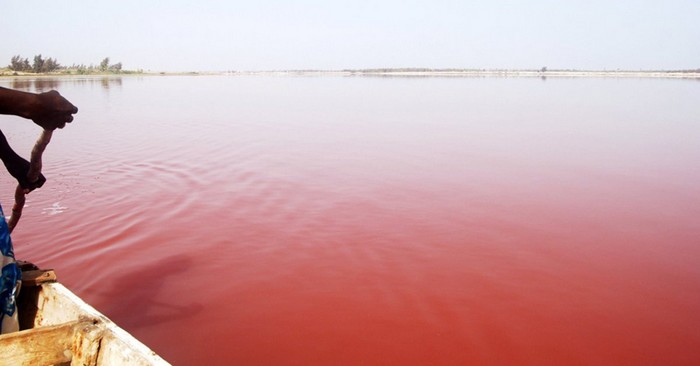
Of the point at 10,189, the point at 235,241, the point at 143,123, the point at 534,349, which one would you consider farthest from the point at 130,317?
the point at 143,123

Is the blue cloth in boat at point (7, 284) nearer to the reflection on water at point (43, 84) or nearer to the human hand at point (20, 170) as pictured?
the human hand at point (20, 170)

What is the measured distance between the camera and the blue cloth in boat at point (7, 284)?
247cm

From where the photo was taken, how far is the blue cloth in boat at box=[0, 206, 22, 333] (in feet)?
8.10

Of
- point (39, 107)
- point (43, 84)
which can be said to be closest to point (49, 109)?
point (39, 107)

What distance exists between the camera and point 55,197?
A: 23.0 ft

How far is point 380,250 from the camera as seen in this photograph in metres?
5.23

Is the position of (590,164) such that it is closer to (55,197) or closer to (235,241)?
(235,241)

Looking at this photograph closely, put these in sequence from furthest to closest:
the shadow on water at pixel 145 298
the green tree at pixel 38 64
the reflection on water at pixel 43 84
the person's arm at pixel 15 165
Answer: the green tree at pixel 38 64 → the reflection on water at pixel 43 84 → the shadow on water at pixel 145 298 → the person's arm at pixel 15 165

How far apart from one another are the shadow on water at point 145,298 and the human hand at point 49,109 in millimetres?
2022

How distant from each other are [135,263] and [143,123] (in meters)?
11.8

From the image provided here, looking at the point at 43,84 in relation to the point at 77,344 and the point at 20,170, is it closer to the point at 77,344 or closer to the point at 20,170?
the point at 20,170

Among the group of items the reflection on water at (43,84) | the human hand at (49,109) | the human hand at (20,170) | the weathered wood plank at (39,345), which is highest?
the reflection on water at (43,84)

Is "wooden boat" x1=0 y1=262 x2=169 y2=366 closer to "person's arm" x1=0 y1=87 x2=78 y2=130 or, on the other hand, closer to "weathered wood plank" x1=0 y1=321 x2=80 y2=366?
"weathered wood plank" x1=0 y1=321 x2=80 y2=366

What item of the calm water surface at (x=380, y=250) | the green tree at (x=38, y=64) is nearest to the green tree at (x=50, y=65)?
the green tree at (x=38, y=64)
